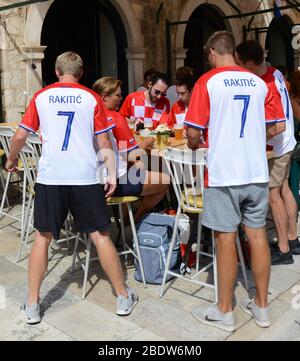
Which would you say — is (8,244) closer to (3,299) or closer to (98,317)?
(3,299)

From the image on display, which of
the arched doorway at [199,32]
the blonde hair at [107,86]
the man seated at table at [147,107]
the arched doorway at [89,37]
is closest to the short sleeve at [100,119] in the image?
the blonde hair at [107,86]

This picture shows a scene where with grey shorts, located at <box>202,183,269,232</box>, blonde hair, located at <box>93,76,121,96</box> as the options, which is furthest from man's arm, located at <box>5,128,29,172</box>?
grey shorts, located at <box>202,183,269,232</box>

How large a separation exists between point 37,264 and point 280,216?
6.08ft

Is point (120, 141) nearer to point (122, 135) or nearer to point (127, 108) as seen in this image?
point (122, 135)

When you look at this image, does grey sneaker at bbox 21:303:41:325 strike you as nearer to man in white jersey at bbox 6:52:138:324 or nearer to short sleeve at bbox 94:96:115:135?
man in white jersey at bbox 6:52:138:324

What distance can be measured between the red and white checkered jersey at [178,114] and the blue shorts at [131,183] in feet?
4.55

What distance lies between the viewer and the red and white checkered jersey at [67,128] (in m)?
2.57

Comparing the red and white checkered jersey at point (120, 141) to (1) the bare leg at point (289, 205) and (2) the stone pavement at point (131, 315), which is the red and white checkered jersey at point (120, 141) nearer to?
(2) the stone pavement at point (131, 315)

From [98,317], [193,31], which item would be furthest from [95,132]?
[193,31]

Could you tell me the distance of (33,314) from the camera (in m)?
2.71

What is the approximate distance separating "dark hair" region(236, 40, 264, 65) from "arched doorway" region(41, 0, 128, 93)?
3787 mm

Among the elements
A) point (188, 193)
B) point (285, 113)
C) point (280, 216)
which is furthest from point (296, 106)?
point (188, 193)

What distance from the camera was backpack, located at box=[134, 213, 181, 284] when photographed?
3188mm

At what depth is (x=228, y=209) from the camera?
249 centimetres
